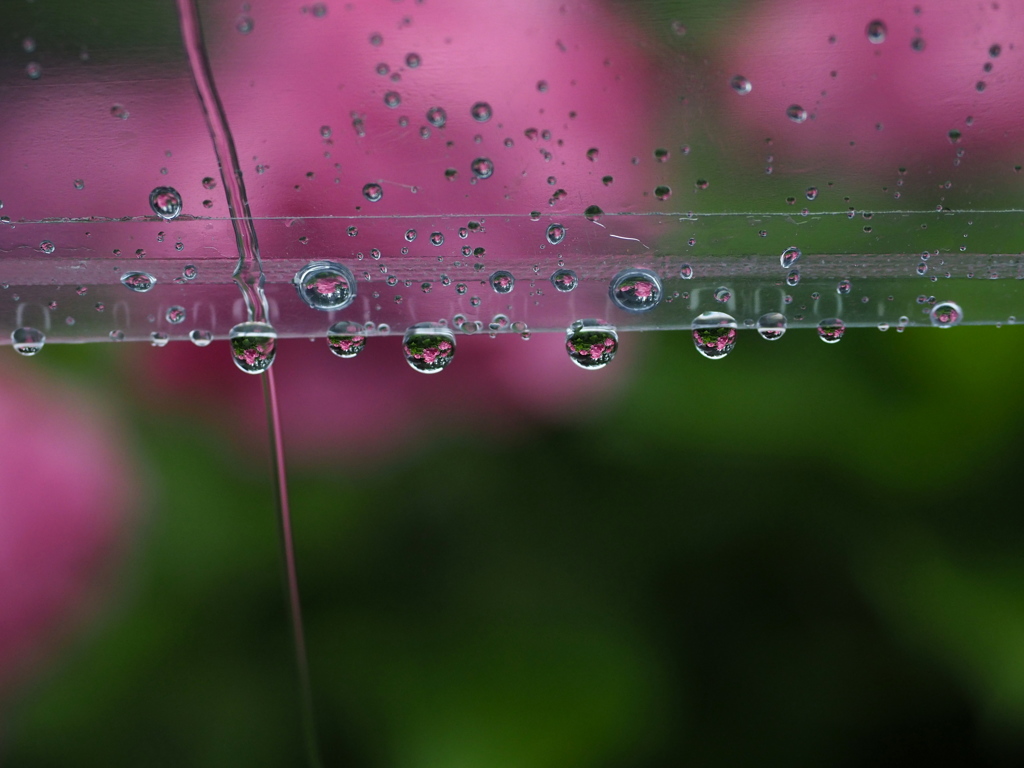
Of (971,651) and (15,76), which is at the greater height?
(15,76)

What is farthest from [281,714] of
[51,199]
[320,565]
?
[51,199]

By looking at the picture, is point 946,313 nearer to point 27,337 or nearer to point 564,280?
point 564,280

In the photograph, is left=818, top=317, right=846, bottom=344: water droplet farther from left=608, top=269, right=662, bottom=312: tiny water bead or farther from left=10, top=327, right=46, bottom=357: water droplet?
left=10, top=327, right=46, bottom=357: water droplet

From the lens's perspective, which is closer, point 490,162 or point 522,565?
point 490,162

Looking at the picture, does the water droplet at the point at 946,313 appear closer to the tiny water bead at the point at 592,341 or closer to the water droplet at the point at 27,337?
the tiny water bead at the point at 592,341

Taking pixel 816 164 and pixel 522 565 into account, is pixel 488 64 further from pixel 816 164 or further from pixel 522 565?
pixel 522 565

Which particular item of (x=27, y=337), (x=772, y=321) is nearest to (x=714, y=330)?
(x=772, y=321)
